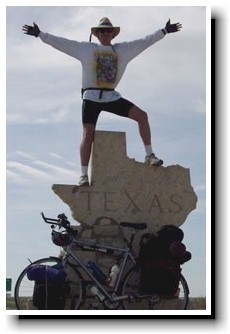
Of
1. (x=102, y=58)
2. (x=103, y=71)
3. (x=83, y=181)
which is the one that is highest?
(x=102, y=58)

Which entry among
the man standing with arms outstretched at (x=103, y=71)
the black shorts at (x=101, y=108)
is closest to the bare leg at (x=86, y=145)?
Result: the man standing with arms outstretched at (x=103, y=71)

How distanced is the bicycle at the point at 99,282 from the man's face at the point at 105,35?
1.82 metres

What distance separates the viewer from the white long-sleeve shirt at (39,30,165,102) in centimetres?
993

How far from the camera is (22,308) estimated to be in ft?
30.5

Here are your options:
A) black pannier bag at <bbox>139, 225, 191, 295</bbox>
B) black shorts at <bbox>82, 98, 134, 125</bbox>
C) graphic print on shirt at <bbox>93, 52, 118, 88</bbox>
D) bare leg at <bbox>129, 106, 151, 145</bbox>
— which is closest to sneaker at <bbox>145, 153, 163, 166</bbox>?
bare leg at <bbox>129, 106, 151, 145</bbox>

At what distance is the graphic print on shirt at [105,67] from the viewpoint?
32.7ft

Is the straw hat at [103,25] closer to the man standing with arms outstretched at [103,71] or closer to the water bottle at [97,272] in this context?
the man standing with arms outstretched at [103,71]

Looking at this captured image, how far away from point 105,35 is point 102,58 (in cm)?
23

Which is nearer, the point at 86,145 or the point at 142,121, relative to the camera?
the point at 86,145

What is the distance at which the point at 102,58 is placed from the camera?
9961mm

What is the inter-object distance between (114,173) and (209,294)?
5.57 feet

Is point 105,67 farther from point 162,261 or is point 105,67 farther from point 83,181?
point 162,261

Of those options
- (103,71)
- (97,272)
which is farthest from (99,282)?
(103,71)
